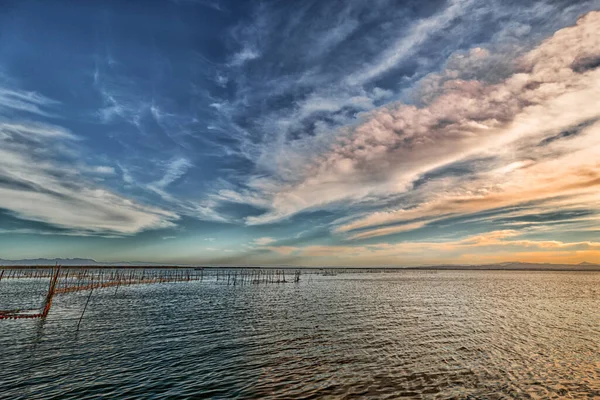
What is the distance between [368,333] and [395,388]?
12824 mm

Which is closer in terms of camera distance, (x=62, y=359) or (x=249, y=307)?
(x=62, y=359)

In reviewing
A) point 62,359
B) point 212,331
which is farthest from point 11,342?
point 212,331

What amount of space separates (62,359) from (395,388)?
71.5ft

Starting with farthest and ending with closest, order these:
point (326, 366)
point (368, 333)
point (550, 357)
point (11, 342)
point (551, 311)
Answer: point (551, 311) < point (368, 333) < point (11, 342) < point (550, 357) < point (326, 366)

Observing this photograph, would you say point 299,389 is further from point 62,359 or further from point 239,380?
point 62,359

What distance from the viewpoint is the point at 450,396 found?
1519cm

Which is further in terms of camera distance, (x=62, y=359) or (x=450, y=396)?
(x=62, y=359)

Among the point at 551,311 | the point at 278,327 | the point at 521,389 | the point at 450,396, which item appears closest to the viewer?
the point at 450,396

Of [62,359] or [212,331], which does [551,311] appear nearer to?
[212,331]

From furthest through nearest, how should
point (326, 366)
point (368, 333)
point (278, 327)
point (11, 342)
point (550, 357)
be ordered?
point (278, 327), point (368, 333), point (11, 342), point (550, 357), point (326, 366)

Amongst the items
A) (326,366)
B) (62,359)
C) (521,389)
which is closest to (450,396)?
(521,389)

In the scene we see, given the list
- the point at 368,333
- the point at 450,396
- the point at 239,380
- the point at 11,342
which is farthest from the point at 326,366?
the point at 11,342

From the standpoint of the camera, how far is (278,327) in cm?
3131

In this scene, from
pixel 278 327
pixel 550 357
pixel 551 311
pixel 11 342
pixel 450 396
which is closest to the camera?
pixel 450 396
